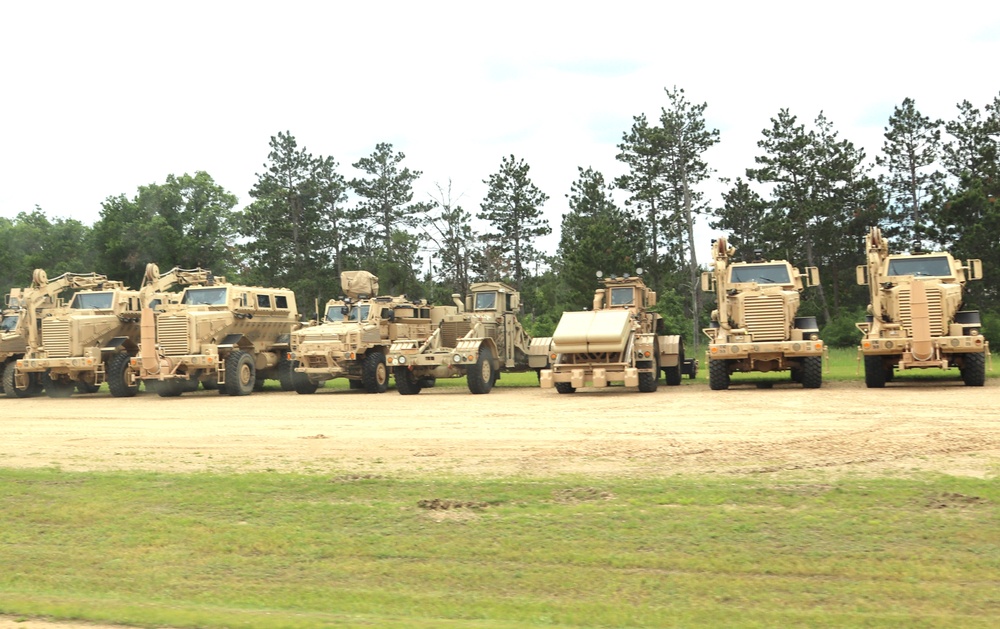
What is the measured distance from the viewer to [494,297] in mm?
28328

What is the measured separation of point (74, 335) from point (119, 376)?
1.92m

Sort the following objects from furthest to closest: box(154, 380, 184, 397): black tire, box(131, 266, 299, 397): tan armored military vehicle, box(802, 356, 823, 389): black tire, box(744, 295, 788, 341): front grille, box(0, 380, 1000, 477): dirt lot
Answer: box(154, 380, 184, 397): black tire, box(131, 266, 299, 397): tan armored military vehicle, box(744, 295, 788, 341): front grille, box(802, 356, 823, 389): black tire, box(0, 380, 1000, 477): dirt lot

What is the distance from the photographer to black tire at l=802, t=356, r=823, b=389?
22.8 metres

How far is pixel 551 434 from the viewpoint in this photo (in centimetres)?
1477

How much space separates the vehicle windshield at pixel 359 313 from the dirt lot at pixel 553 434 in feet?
16.6

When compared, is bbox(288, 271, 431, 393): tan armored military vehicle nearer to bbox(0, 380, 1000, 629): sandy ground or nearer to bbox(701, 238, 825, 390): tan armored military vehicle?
bbox(0, 380, 1000, 629): sandy ground

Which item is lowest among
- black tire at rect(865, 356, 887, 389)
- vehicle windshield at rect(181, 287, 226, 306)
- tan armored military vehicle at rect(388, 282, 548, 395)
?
black tire at rect(865, 356, 887, 389)

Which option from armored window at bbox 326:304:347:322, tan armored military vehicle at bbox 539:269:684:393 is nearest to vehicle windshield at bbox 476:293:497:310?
armored window at bbox 326:304:347:322

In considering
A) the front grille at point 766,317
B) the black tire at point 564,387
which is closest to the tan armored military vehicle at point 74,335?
the black tire at point 564,387

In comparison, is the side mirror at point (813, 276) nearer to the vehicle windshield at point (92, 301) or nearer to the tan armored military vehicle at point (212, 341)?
the tan armored military vehicle at point (212, 341)

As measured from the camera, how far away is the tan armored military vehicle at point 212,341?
28.1 meters

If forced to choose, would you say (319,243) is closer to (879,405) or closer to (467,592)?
(879,405)

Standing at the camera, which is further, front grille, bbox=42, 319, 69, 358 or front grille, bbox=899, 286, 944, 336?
front grille, bbox=42, 319, 69, 358

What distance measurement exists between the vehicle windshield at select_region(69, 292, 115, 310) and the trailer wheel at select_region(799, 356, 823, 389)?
2044cm
